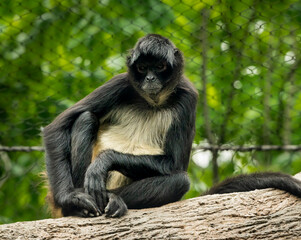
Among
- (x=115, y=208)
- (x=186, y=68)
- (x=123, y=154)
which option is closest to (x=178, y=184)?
(x=123, y=154)

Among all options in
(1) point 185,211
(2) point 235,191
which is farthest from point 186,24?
(1) point 185,211

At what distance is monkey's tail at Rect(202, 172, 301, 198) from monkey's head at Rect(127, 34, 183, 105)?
4.18 ft

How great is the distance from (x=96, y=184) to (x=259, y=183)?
184 centimetres

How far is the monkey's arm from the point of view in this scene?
20.6ft

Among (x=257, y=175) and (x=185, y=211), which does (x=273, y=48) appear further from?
(x=185, y=211)

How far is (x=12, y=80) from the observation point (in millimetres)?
11945

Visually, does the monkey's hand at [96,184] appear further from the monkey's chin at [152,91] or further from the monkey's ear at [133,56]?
the monkey's ear at [133,56]

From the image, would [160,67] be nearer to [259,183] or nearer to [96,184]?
[96,184]

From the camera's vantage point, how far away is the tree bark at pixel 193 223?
550 cm

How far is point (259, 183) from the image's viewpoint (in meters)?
6.58

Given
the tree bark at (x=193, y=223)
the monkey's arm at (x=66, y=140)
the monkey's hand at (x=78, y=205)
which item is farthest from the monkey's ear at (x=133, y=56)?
the tree bark at (x=193, y=223)

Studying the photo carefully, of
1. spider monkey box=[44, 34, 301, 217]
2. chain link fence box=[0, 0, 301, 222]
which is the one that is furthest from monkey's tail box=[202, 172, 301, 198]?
chain link fence box=[0, 0, 301, 222]

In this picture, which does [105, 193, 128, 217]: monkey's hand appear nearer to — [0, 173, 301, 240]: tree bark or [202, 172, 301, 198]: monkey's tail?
[0, 173, 301, 240]: tree bark

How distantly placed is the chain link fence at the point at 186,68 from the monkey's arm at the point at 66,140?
391 cm
